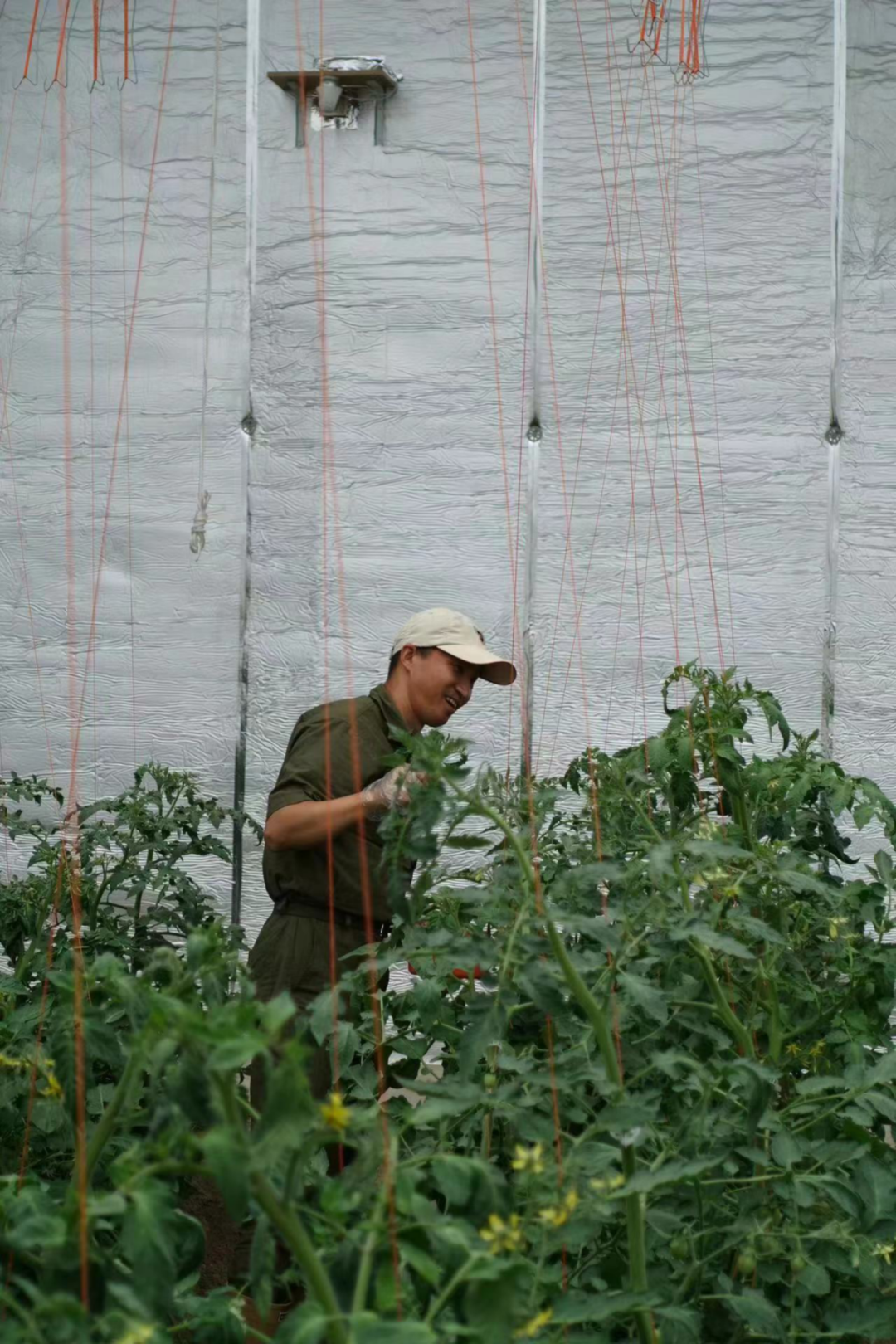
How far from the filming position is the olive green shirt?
8.04 ft

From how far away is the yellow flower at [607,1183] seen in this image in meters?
1.14

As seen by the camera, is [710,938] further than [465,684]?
No

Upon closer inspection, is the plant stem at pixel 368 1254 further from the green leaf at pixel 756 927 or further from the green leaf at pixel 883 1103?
the green leaf at pixel 883 1103

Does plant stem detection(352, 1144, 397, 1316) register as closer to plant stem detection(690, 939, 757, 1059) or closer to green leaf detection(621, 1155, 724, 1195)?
green leaf detection(621, 1155, 724, 1195)

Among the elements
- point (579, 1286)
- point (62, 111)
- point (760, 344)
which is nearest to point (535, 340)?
point (760, 344)

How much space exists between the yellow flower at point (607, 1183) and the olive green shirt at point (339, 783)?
1.25 meters

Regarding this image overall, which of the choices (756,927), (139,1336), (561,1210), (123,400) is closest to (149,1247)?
(139,1336)

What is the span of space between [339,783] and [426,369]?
1.62m

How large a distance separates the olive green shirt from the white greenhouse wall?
131 centimetres

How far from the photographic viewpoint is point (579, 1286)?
1437mm

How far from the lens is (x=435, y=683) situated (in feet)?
8.18

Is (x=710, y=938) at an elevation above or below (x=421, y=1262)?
above

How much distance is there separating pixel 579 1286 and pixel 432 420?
8.69 feet

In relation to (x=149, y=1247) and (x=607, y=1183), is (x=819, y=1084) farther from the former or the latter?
(x=149, y=1247)
